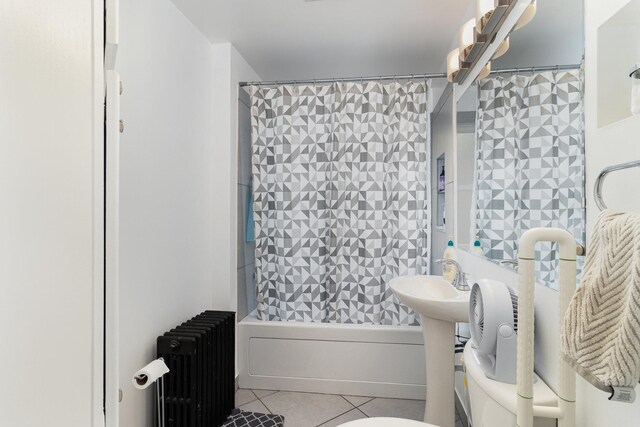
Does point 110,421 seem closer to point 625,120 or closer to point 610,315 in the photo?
point 610,315

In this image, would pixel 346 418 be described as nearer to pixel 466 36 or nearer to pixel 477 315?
pixel 477 315

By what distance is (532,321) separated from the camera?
94 cm

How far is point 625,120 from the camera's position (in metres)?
0.81

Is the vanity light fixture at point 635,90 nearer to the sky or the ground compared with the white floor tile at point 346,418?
nearer to the sky

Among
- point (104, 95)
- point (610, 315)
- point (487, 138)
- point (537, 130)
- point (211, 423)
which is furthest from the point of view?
point (211, 423)

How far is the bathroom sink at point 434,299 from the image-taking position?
64.7 inches

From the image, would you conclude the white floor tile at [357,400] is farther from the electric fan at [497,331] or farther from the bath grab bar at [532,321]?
the bath grab bar at [532,321]

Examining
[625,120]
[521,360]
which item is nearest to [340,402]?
[521,360]

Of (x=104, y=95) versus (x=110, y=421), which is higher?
(x=104, y=95)

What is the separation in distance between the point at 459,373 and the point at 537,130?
62.0 inches

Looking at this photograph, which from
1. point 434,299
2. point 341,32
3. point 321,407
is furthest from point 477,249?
point 341,32

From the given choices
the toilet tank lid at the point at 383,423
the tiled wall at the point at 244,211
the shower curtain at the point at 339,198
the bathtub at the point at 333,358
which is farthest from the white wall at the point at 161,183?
the toilet tank lid at the point at 383,423

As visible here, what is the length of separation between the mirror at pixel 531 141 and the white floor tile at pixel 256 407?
5.36ft

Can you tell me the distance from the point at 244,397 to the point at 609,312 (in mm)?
2311
